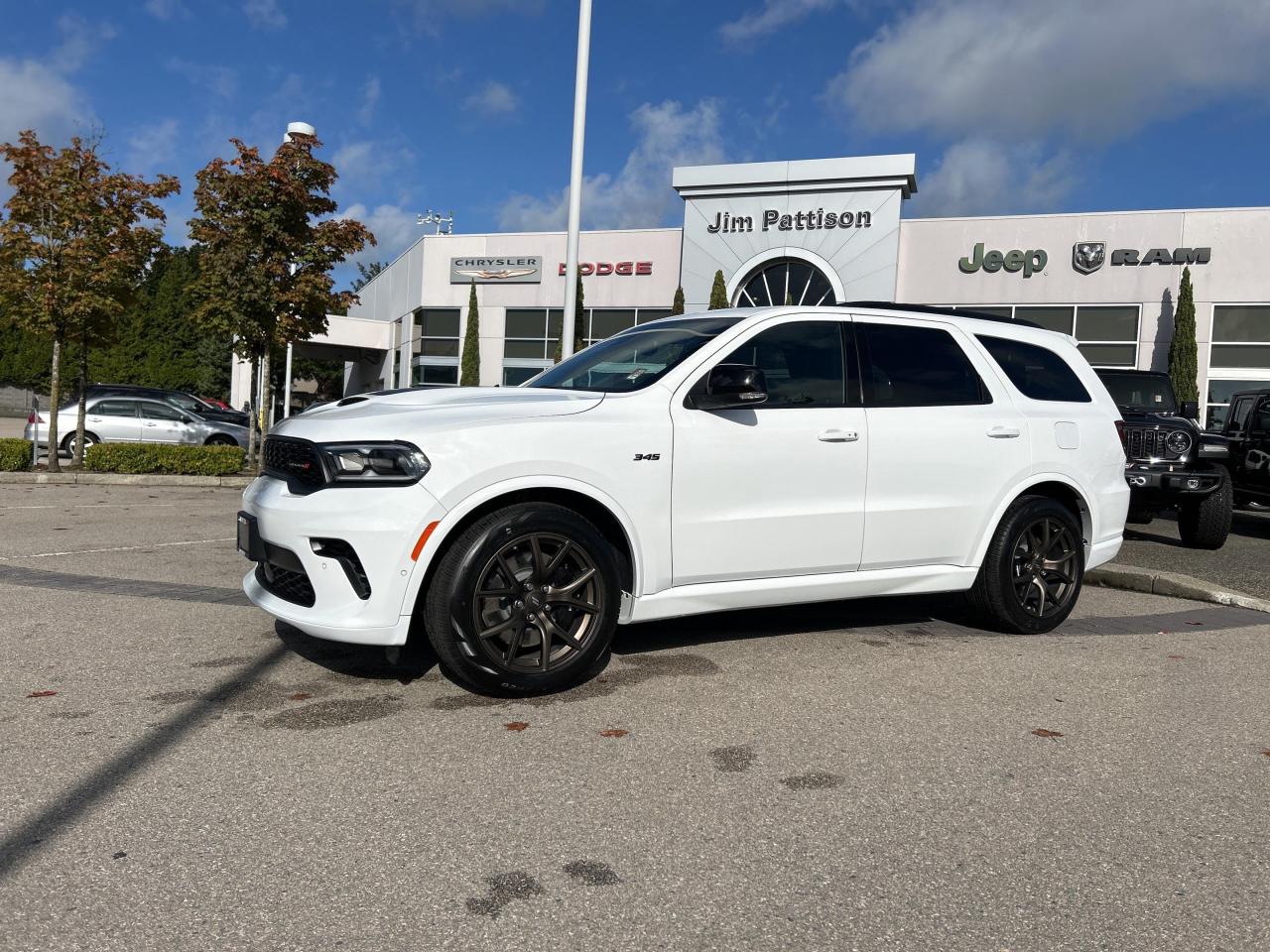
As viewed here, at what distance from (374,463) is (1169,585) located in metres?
6.01

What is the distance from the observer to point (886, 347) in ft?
17.8

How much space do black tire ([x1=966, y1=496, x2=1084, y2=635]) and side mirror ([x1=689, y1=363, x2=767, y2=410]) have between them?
1.91 m

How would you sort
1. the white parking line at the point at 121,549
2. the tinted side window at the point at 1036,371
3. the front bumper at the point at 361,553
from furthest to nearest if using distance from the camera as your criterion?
the white parking line at the point at 121,549 < the tinted side window at the point at 1036,371 < the front bumper at the point at 361,553

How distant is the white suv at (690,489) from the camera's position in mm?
4117

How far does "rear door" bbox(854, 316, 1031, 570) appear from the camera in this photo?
206 inches

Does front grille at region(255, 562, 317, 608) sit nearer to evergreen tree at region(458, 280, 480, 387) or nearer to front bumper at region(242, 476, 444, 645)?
front bumper at region(242, 476, 444, 645)

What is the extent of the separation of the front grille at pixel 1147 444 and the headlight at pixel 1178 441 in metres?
0.02

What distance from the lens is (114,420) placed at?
1883 cm

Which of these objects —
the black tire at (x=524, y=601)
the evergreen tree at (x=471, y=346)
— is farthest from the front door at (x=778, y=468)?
the evergreen tree at (x=471, y=346)

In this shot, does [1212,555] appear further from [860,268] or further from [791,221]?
[791,221]

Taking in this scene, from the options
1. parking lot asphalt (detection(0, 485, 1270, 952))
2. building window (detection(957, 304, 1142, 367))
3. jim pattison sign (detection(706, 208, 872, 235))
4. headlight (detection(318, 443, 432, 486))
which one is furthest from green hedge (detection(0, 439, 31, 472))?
building window (detection(957, 304, 1142, 367))

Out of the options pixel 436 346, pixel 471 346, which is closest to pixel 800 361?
pixel 471 346

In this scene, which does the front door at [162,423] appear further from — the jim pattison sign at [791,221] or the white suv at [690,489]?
the jim pattison sign at [791,221]

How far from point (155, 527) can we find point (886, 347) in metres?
7.40
